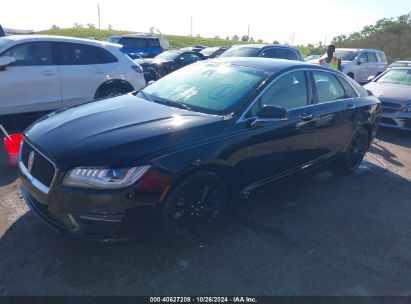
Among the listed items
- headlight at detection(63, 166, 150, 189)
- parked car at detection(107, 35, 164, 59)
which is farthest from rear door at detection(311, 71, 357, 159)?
parked car at detection(107, 35, 164, 59)

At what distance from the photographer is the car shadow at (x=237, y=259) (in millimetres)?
2750

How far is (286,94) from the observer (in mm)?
3951

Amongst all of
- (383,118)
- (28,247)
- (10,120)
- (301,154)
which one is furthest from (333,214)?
(10,120)

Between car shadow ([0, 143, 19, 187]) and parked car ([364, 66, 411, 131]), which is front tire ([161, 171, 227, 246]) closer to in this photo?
car shadow ([0, 143, 19, 187])

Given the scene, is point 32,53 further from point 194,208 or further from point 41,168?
point 194,208

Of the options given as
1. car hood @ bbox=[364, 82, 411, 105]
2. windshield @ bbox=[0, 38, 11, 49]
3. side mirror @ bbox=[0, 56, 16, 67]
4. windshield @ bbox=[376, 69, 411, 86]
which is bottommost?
car hood @ bbox=[364, 82, 411, 105]

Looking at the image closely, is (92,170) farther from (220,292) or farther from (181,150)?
(220,292)

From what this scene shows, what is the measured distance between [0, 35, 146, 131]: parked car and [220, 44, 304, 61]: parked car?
4627 millimetres

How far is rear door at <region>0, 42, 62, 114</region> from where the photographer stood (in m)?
5.96

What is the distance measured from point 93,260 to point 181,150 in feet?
3.83

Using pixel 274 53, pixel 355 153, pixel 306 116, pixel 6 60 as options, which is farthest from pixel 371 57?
pixel 6 60

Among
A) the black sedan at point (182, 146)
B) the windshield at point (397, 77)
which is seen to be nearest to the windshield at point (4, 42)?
the black sedan at point (182, 146)

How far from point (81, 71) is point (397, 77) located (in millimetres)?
7677

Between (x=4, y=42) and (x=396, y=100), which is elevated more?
(x=4, y=42)
